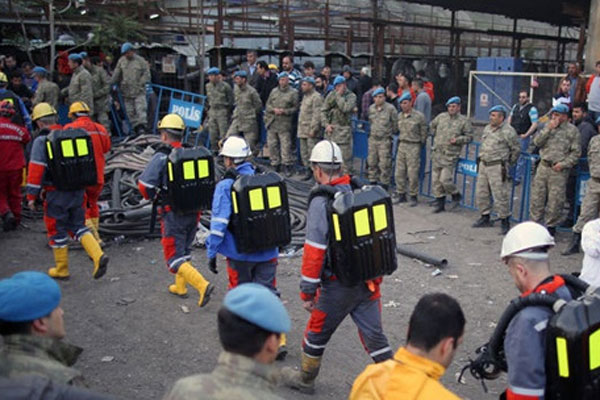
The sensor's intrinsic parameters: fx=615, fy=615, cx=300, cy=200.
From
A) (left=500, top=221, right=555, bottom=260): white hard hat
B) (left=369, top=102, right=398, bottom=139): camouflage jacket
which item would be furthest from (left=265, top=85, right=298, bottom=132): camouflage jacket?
(left=500, top=221, right=555, bottom=260): white hard hat

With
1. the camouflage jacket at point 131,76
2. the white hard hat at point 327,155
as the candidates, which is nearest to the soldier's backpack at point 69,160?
the white hard hat at point 327,155

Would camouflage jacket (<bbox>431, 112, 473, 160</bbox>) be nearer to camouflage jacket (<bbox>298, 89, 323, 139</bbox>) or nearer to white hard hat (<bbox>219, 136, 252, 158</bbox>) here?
camouflage jacket (<bbox>298, 89, 323, 139</bbox>)

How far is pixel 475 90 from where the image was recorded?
18.8 meters

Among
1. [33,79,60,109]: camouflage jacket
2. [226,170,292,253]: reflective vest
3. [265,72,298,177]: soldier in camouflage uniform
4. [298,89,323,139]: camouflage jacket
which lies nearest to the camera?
[226,170,292,253]: reflective vest

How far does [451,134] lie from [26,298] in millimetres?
8616

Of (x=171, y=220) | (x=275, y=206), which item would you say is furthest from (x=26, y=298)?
(x=171, y=220)

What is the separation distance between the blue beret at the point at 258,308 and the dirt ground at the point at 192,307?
113 inches

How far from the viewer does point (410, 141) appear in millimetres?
10773

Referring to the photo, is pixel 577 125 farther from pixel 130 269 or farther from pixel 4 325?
pixel 4 325

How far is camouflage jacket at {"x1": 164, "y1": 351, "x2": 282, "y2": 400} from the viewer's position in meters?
2.23

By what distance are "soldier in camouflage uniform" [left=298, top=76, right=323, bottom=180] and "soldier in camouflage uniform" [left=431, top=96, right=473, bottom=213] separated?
8.24 feet

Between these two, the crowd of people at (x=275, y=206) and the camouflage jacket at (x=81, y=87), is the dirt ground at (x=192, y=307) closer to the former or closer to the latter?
the crowd of people at (x=275, y=206)

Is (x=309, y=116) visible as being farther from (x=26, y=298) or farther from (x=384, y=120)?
(x=26, y=298)

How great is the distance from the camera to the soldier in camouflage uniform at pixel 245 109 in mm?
13094
